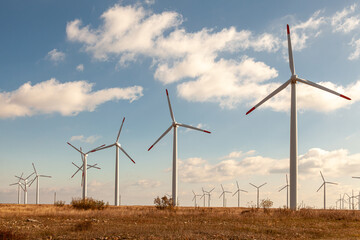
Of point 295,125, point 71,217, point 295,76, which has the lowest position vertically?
point 71,217

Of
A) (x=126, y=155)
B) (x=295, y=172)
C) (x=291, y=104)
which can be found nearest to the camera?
(x=295, y=172)

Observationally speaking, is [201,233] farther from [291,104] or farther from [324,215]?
[291,104]

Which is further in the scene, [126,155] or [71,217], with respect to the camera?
[126,155]

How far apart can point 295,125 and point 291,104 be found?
3.48 m

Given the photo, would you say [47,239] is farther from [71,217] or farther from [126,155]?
[126,155]

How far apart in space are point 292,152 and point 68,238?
3300 cm

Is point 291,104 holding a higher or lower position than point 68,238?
higher

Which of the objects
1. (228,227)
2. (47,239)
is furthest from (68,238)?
(228,227)

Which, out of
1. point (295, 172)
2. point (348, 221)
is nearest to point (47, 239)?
point (348, 221)

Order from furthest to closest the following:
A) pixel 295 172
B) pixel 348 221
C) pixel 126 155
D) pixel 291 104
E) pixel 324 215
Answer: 1. pixel 126 155
2. pixel 291 104
3. pixel 295 172
4. pixel 324 215
5. pixel 348 221

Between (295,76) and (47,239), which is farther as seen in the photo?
(295,76)

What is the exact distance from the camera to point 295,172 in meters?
46.7

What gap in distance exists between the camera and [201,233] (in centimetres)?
2294

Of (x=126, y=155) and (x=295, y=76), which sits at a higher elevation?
(x=295, y=76)
